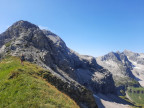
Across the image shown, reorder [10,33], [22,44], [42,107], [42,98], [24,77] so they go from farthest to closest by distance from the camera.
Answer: [10,33], [22,44], [24,77], [42,98], [42,107]

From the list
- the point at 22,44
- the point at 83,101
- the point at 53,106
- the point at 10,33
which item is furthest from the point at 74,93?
the point at 10,33

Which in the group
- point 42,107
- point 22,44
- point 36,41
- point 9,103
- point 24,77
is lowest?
point 9,103

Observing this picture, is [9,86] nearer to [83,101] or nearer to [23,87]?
[23,87]

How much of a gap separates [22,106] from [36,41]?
78935 millimetres

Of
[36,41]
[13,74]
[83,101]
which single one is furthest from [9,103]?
[36,41]

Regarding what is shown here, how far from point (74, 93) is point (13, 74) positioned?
2301cm

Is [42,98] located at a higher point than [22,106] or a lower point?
higher

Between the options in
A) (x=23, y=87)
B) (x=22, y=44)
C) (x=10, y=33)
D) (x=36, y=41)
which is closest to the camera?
(x=23, y=87)

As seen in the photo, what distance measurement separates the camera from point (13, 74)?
3003cm

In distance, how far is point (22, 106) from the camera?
65.3ft

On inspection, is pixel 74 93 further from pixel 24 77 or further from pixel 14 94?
pixel 14 94

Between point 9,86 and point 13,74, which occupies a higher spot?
point 13,74

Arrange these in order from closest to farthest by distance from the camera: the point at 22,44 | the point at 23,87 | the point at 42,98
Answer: the point at 42,98, the point at 23,87, the point at 22,44

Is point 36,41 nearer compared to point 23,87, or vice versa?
point 23,87
